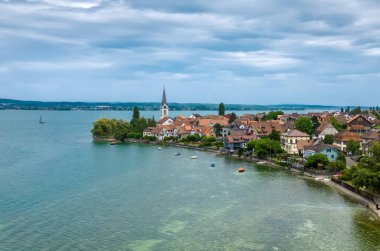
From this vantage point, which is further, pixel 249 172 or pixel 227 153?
pixel 227 153

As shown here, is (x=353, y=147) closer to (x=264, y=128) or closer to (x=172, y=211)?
(x=264, y=128)

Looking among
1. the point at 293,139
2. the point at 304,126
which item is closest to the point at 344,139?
the point at 293,139

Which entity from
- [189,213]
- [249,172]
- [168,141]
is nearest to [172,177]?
[249,172]

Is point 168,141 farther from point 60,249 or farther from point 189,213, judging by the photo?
point 60,249

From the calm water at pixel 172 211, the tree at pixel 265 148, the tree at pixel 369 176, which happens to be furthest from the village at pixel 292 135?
the calm water at pixel 172 211

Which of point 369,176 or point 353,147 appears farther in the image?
point 353,147

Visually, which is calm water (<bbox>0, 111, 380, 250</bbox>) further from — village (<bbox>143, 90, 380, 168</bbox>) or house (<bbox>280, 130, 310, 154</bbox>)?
house (<bbox>280, 130, 310, 154</bbox>)
